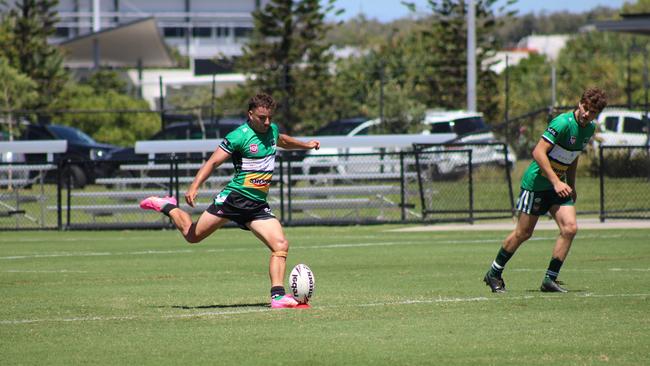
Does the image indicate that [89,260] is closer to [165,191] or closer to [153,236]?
[153,236]

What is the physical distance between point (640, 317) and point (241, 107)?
3082 centimetres

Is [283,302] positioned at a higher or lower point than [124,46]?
lower

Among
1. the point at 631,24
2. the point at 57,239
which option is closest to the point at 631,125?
the point at 631,24

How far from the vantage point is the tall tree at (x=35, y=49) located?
41.5 metres

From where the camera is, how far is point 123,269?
15.8m

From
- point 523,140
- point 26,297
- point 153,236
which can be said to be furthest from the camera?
point 523,140

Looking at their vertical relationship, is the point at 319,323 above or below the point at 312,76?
below

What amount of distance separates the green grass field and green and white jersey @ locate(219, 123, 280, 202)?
3.59ft

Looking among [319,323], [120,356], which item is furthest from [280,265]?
[120,356]

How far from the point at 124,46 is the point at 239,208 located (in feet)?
180

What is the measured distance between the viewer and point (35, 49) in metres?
42.9

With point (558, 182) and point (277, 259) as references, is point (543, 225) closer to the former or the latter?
point (558, 182)

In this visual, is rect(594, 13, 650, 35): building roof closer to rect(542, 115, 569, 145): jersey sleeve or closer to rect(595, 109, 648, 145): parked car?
rect(595, 109, 648, 145): parked car

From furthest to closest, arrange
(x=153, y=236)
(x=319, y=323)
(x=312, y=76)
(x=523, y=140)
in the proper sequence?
(x=312, y=76)
(x=523, y=140)
(x=153, y=236)
(x=319, y=323)
